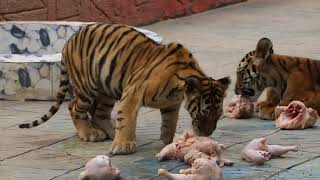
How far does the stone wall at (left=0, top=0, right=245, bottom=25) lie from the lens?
1222 cm

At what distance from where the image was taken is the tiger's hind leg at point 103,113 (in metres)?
7.24

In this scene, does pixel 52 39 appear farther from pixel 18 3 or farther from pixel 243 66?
pixel 243 66

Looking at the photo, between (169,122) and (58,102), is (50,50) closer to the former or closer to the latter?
(58,102)

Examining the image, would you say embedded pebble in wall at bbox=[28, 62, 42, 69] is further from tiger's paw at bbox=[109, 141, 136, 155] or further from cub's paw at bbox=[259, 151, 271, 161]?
cub's paw at bbox=[259, 151, 271, 161]

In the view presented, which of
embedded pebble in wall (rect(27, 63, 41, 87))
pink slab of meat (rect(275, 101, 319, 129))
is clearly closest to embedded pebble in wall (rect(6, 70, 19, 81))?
embedded pebble in wall (rect(27, 63, 41, 87))

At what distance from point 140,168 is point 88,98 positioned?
3.28ft

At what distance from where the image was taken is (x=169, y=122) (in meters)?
6.89

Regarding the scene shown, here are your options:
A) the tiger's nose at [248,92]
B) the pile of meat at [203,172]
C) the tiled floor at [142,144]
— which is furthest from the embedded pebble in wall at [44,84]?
the pile of meat at [203,172]

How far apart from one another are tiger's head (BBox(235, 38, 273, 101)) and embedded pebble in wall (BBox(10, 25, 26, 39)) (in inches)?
120

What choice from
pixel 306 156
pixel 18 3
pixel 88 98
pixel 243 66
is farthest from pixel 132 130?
pixel 18 3

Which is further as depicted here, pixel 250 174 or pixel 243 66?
pixel 243 66

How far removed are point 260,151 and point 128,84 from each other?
101 cm

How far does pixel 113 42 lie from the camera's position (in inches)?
279

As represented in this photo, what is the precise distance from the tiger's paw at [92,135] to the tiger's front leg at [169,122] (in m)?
0.46
